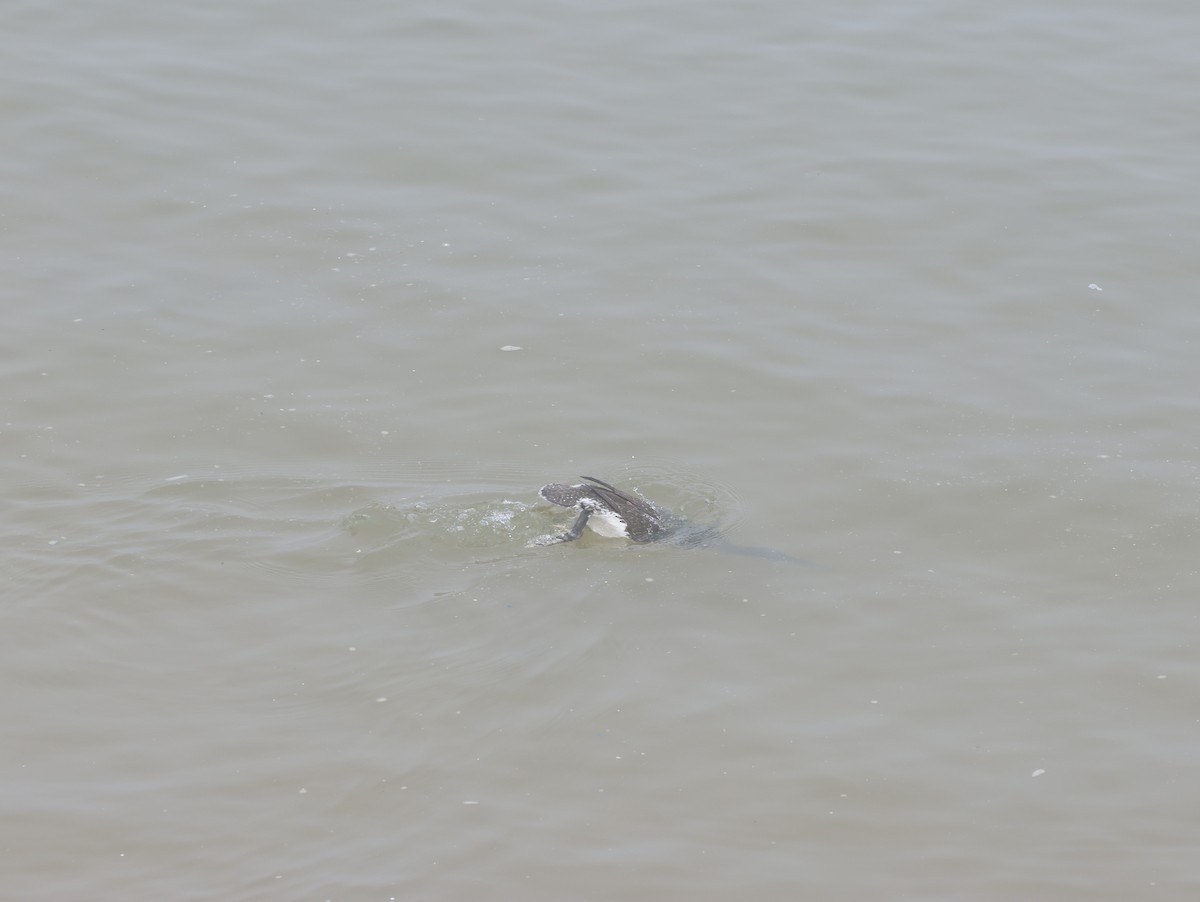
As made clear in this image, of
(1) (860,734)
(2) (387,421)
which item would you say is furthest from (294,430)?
(1) (860,734)

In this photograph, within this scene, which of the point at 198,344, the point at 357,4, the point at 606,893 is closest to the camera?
the point at 606,893

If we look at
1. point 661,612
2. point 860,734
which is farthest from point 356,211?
point 860,734

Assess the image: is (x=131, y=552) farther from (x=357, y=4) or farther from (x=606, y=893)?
(x=357, y=4)

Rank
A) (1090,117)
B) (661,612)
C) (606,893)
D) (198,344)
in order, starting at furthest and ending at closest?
(1090,117), (198,344), (661,612), (606,893)

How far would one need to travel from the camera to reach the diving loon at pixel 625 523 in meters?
8.37

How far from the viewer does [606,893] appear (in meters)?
6.39

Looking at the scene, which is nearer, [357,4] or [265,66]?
[265,66]

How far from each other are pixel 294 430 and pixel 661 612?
289cm

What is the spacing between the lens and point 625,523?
27.5 ft

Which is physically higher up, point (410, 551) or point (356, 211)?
point (356, 211)

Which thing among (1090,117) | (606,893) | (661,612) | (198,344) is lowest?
(606,893)

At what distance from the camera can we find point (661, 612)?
320 inches

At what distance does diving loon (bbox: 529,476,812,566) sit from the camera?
837 cm

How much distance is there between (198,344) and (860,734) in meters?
5.56
